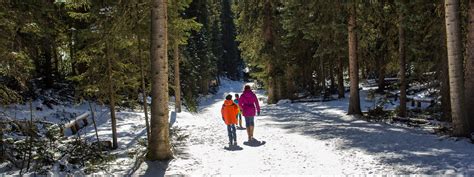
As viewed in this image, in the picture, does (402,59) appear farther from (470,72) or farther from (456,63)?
(456,63)

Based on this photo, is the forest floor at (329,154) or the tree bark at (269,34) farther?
the tree bark at (269,34)

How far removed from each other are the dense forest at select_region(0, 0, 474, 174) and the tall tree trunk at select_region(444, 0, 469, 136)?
3cm

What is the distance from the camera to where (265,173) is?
30.5 feet

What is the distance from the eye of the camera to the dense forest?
1058cm

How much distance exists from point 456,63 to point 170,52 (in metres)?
15.1

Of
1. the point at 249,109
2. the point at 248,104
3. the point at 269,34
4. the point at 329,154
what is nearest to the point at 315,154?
the point at 329,154

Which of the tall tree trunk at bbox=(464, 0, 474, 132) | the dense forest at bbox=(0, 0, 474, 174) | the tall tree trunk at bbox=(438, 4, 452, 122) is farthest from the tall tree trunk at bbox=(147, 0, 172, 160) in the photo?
the tall tree trunk at bbox=(438, 4, 452, 122)

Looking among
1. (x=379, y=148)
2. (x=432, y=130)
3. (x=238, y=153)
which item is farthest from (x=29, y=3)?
(x=432, y=130)

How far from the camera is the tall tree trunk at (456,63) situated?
11.5 meters

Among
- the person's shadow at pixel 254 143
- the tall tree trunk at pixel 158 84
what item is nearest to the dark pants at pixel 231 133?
the person's shadow at pixel 254 143

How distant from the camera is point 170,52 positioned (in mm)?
23312

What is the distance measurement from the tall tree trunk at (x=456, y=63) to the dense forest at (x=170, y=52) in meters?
0.03

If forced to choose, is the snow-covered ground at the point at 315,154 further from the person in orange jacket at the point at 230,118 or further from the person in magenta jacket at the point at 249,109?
the person in magenta jacket at the point at 249,109

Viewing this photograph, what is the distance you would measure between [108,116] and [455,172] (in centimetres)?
1707
